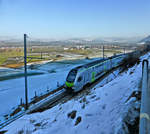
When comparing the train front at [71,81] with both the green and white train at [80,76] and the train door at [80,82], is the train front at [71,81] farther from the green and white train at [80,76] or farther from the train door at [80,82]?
the train door at [80,82]

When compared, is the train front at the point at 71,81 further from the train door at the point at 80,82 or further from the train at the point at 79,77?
the train door at the point at 80,82

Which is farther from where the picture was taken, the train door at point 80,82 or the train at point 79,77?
the train door at point 80,82

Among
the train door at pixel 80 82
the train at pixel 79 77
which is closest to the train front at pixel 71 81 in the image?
the train at pixel 79 77

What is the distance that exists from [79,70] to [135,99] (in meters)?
12.1

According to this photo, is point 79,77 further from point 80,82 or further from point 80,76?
point 80,82

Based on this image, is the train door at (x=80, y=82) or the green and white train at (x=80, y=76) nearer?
the green and white train at (x=80, y=76)

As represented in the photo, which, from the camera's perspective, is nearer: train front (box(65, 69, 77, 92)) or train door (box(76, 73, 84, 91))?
train front (box(65, 69, 77, 92))

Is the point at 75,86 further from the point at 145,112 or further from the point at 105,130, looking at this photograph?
the point at 145,112

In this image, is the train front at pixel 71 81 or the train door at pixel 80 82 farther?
the train door at pixel 80 82

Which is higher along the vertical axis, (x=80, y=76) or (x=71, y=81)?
(x=80, y=76)

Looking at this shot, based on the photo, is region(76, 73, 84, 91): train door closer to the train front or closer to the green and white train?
the green and white train

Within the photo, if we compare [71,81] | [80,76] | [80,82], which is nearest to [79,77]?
[80,76]

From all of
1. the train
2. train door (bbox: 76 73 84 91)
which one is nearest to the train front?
the train

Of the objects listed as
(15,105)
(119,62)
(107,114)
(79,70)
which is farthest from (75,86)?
(119,62)
